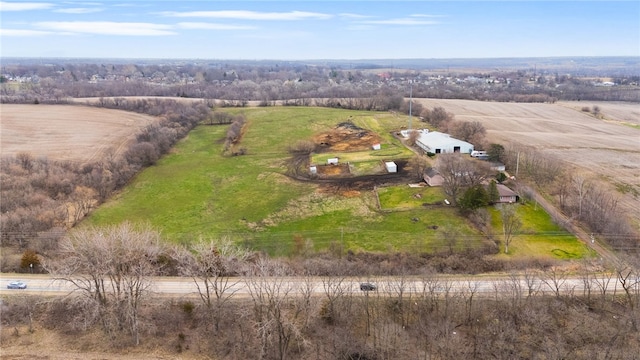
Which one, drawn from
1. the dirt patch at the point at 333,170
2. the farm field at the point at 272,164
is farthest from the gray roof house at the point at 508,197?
the dirt patch at the point at 333,170

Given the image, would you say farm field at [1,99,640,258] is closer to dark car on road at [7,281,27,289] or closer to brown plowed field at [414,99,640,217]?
brown plowed field at [414,99,640,217]

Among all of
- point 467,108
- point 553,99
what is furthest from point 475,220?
point 553,99

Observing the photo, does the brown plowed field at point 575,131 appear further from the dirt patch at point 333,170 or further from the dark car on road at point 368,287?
the dark car on road at point 368,287

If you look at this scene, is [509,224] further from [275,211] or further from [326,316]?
[275,211]

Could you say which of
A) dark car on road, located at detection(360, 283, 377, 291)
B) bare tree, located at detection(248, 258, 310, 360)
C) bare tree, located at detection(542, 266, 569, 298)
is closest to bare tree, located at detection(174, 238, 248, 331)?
bare tree, located at detection(248, 258, 310, 360)

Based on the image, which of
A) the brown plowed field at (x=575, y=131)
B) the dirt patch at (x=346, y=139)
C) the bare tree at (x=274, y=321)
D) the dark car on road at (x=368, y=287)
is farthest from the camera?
the dirt patch at (x=346, y=139)

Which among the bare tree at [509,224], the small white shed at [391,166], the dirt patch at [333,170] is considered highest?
the small white shed at [391,166]
